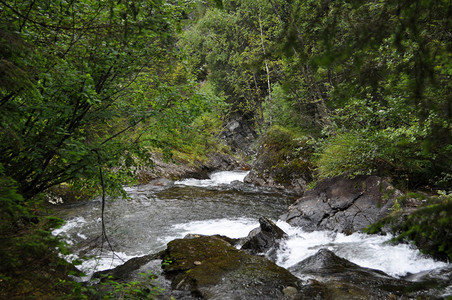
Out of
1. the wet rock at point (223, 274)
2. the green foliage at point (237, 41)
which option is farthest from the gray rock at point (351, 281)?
the green foliage at point (237, 41)

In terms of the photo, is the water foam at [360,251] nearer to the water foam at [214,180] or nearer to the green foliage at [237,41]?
the water foam at [214,180]

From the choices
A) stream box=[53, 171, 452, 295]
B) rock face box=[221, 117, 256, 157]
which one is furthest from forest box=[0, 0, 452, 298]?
rock face box=[221, 117, 256, 157]

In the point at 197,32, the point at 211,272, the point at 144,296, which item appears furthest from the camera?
the point at 197,32

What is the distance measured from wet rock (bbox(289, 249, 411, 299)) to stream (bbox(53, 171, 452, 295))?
38cm

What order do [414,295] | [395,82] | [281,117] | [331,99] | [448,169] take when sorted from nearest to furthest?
[395,82]
[331,99]
[414,295]
[448,169]
[281,117]

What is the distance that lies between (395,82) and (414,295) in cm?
345

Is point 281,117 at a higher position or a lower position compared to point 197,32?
lower

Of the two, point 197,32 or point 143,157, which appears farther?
point 197,32

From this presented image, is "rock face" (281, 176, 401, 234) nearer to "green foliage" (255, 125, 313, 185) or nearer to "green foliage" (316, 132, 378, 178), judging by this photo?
"green foliage" (316, 132, 378, 178)

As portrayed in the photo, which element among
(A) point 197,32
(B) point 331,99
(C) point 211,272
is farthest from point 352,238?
(A) point 197,32

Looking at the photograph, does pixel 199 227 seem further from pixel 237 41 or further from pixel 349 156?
pixel 237 41

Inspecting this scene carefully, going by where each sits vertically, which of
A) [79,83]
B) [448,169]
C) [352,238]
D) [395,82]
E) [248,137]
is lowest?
[248,137]

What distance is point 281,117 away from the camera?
18.2m

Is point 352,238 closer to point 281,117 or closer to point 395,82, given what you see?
point 395,82
